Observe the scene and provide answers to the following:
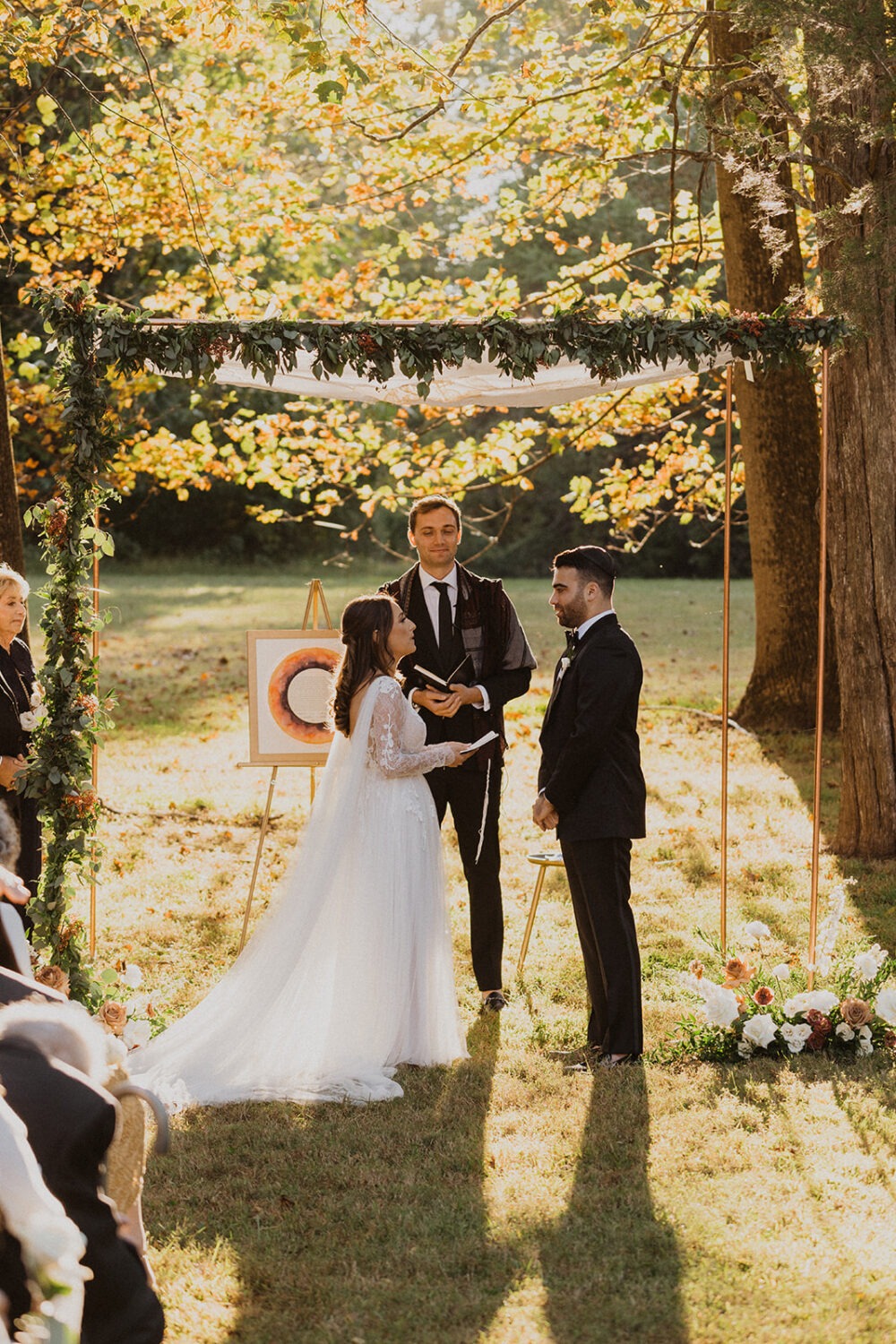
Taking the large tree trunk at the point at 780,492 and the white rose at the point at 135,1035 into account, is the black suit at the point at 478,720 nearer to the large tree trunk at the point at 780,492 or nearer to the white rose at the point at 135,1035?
the white rose at the point at 135,1035

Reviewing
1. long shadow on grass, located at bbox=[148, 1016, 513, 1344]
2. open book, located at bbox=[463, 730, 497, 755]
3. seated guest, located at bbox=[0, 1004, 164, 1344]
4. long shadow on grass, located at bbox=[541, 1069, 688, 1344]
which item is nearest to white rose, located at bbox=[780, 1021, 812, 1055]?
long shadow on grass, located at bbox=[541, 1069, 688, 1344]

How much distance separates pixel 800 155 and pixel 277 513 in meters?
7.09

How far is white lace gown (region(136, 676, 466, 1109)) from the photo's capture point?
17.8ft

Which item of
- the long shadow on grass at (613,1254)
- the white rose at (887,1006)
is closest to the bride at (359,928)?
the long shadow on grass at (613,1254)

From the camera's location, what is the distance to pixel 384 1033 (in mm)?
5465

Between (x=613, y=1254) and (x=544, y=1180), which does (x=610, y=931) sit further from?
(x=613, y=1254)

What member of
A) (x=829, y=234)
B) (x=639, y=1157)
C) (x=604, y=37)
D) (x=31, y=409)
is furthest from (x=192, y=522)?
(x=639, y=1157)

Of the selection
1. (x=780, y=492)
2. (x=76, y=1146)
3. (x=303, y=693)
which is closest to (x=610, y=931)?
(x=303, y=693)

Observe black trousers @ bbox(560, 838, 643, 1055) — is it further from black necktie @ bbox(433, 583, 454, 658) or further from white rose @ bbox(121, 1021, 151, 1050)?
white rose @ bbox(121, 1021, 151, 1050)

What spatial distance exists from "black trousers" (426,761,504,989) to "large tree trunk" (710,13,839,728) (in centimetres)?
591

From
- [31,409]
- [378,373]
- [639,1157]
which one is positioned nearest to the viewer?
[639,1157]

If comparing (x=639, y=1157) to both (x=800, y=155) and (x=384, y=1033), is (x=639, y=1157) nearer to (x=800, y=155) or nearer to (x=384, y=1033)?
(x=384, y=1033)

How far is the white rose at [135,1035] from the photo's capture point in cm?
546

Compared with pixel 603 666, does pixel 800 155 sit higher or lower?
higher
